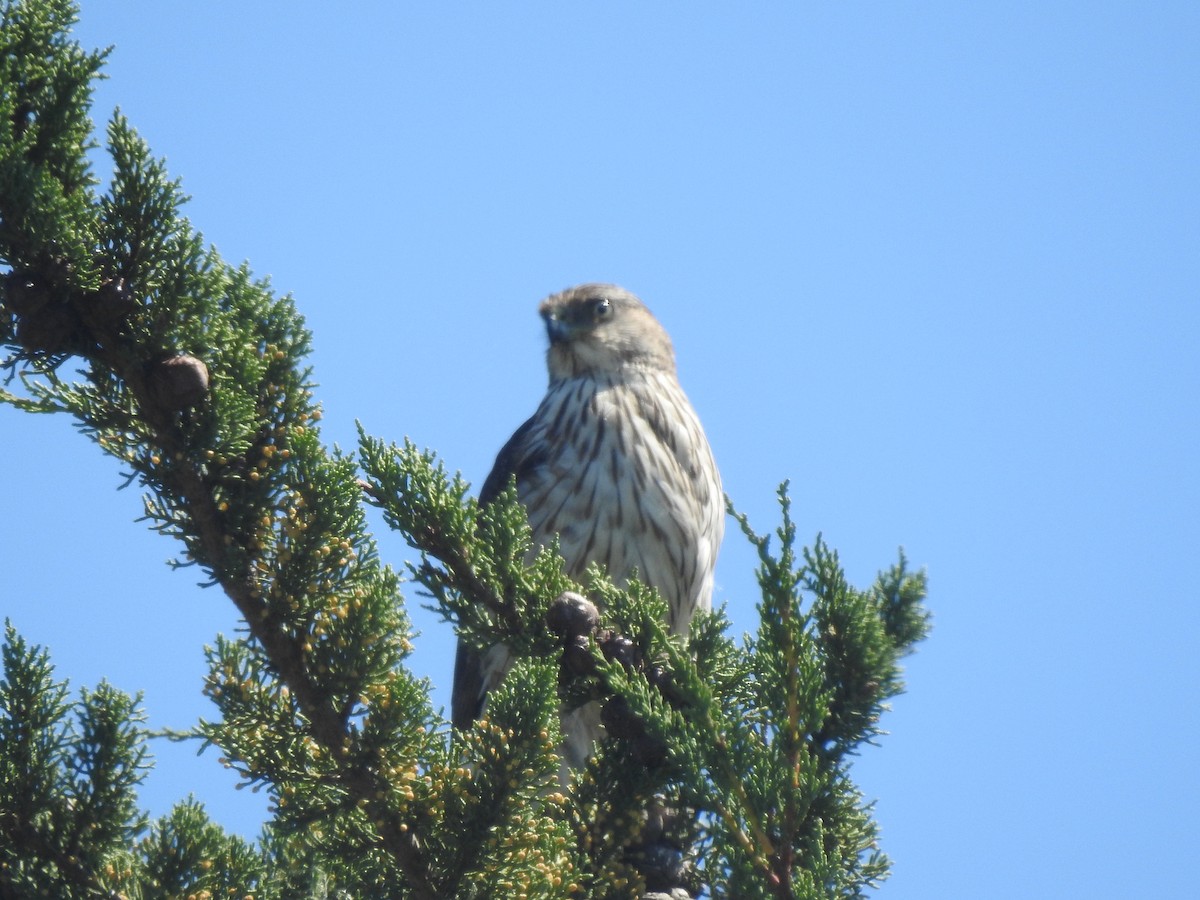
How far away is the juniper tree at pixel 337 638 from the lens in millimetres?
2207

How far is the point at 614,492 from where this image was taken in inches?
185

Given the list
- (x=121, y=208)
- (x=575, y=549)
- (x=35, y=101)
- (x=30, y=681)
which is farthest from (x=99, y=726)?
(x=575, y=549)

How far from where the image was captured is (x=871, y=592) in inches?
101

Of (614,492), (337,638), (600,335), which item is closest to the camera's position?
(337,638)

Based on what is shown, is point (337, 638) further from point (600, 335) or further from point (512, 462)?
point (600, 335)

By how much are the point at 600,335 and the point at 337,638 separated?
3.61 meters

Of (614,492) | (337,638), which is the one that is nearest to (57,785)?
(337,638)

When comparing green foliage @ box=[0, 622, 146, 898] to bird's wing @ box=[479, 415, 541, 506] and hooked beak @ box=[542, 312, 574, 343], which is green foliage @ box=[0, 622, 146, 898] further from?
hooked beak @ box=[542, 312, 574, 343]

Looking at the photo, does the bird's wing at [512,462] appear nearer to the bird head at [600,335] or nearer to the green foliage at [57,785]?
the bird head at [600,335]

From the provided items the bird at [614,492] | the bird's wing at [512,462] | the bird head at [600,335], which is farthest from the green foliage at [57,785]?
the bird head at [600,335]

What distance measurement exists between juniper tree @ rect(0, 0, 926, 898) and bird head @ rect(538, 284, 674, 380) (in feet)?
10.5

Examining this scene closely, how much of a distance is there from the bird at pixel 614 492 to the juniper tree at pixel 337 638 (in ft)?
5.55

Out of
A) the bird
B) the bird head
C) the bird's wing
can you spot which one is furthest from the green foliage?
the bird head

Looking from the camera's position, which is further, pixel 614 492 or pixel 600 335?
pixel 600 335
